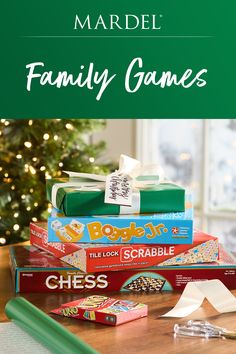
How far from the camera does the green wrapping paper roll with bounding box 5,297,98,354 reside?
1197mm

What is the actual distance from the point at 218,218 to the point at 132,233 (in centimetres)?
267

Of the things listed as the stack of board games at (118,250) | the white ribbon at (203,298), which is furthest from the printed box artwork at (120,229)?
the white ribbon at (203,298)

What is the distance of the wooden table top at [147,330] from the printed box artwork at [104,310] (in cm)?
1

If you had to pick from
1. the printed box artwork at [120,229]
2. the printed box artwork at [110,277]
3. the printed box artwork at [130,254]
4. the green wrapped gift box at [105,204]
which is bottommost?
the printed box artwork at [110,277]

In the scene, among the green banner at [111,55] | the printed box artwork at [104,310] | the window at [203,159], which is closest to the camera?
the printed box artwork at [104,310]

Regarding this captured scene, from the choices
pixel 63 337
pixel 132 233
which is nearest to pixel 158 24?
pixel 132 233

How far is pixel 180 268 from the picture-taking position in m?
1.62

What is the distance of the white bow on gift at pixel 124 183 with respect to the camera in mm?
1621

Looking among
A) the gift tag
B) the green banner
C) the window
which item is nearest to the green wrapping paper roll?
the gift tag

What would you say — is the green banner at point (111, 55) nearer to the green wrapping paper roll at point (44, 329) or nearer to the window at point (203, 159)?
the window at point (203, 159)


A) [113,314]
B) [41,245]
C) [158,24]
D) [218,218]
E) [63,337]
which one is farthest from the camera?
[218,218]

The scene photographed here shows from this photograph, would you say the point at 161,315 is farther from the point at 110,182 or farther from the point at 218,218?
the point at 218,218

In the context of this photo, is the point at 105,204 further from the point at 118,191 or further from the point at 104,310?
the point at 104,310

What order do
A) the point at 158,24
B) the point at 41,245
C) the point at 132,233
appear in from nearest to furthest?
the point at 132,233
the point at 41,245
the point at 158,24
